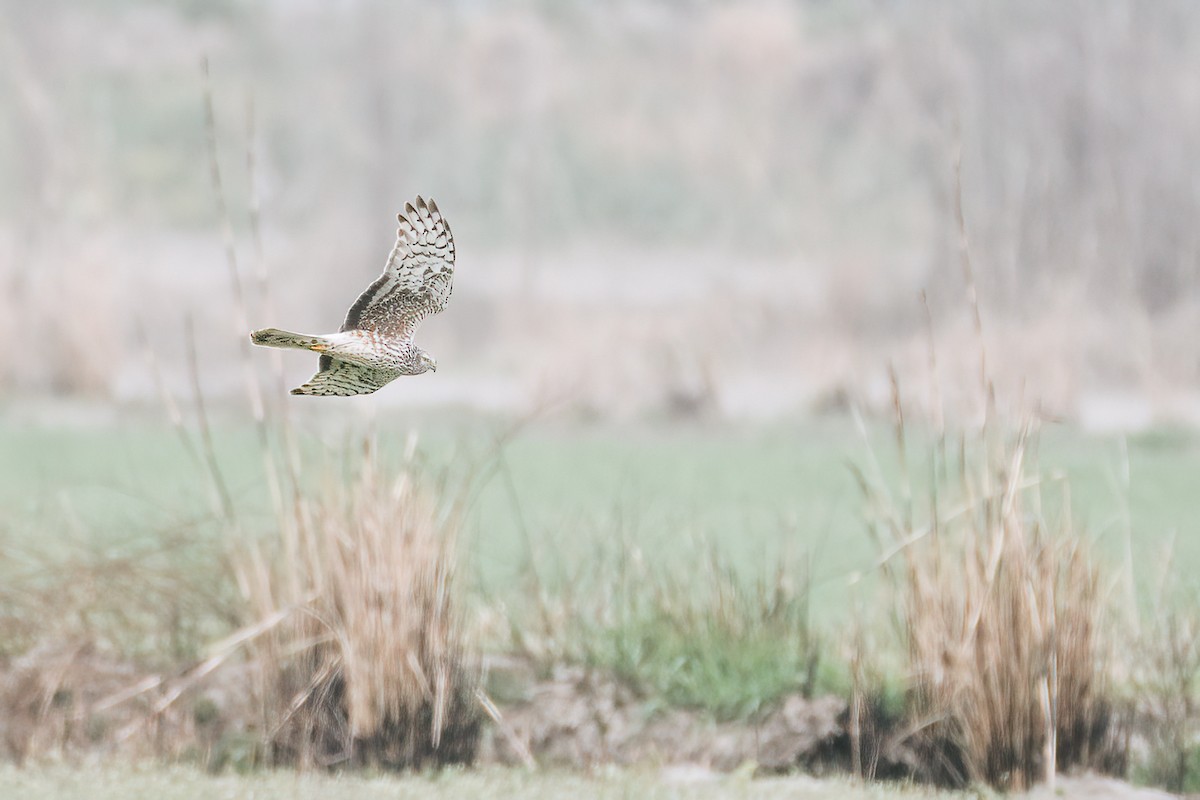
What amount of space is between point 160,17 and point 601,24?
732 cm

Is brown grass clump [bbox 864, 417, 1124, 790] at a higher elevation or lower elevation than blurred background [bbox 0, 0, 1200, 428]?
lower

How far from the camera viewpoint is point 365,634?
8.79ft

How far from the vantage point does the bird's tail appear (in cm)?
79

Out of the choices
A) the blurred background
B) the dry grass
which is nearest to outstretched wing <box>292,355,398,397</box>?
the blurred background

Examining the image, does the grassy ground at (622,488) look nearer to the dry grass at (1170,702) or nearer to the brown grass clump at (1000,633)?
the dry grass at (1170,702)

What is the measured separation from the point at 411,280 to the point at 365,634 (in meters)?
1.83

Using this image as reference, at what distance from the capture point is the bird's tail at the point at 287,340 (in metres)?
0.79

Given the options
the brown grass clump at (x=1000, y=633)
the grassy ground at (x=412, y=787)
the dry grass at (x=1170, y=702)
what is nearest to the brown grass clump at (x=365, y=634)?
the grassy ground at (x=412, y=787)

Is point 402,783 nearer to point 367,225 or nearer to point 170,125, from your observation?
point 367,225

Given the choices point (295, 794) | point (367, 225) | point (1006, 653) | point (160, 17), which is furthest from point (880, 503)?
point (160, 17)

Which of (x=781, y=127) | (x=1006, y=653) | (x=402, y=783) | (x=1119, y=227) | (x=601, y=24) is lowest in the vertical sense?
(x=402, y=783)

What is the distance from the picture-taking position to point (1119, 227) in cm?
1192

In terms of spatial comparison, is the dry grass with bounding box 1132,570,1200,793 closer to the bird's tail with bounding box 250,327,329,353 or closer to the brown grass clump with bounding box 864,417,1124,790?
Result: the brown grass clump with bounding box 864,417,1124,790

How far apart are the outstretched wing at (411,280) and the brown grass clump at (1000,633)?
1.72 m
